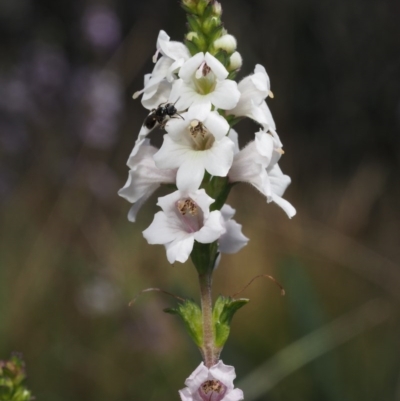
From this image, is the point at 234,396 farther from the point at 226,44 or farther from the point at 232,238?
the point at 226,44

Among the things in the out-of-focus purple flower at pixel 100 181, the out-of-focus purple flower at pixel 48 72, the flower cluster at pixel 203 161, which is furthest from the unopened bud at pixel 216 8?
the out-of-focus purple flower at pixel 48 72

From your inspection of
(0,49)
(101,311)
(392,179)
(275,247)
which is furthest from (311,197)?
(0,49)

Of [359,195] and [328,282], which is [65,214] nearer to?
[328,282]

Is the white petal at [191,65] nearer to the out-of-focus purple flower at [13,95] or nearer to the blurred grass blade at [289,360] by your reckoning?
the blurred grass blade at [289,360]

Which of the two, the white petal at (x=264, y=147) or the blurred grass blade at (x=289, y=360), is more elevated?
the white petal at (x=264, y=147)

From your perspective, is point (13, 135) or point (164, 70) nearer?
point (164, 70)

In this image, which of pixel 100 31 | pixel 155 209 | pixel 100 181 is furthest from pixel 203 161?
pixel 155 209
